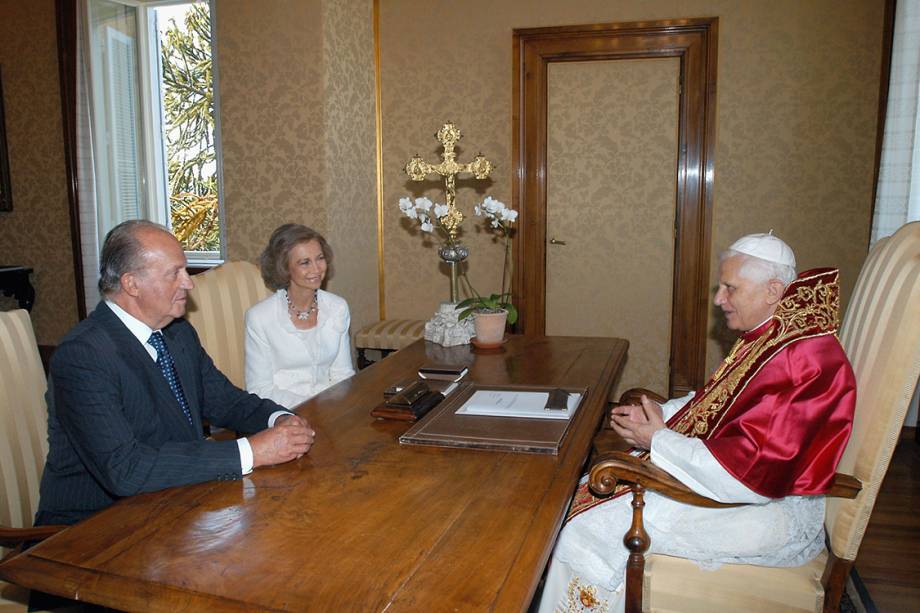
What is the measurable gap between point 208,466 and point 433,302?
366 centimetres

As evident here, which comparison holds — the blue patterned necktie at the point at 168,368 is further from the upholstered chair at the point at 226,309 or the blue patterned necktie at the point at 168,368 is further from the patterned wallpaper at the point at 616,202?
the patterned wallpaper at the point at 616,202

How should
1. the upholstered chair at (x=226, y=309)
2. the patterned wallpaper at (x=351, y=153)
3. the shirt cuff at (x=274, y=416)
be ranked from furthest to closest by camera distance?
the patterned wallpaper at (x=351, y=153) → the upholstered chair at (x=226, y=309) → the shirt cuff at (x=274, y=416)

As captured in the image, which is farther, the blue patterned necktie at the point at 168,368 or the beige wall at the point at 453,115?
the beige wall at the point at 453,115

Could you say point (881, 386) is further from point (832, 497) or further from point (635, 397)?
point (635, 397)

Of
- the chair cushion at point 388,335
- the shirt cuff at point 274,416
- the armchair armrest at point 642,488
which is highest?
the shirt cuff at point 274,416

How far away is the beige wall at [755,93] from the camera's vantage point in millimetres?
4320

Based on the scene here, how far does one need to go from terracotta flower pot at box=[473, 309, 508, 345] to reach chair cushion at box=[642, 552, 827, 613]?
1258 mm

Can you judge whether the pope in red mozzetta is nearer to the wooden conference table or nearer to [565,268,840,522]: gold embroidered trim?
[565,268,840,522]: gold embroidered trim

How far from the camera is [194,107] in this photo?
5.69 meters

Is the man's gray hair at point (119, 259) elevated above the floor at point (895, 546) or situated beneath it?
elevated above

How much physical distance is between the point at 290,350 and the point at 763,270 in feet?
5.45

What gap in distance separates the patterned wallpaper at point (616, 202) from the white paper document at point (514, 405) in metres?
2.84

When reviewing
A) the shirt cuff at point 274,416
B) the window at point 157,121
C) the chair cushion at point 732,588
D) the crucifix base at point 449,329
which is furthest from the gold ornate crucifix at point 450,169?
the window at point 157,121

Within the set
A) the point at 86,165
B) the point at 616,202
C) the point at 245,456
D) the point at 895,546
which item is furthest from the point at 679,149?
the point at 86,165
